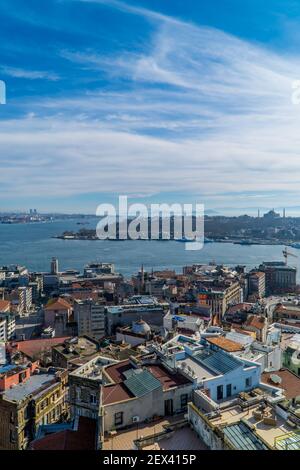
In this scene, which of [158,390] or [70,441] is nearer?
[158,390]

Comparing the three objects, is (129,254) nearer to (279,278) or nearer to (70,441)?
(279,278)

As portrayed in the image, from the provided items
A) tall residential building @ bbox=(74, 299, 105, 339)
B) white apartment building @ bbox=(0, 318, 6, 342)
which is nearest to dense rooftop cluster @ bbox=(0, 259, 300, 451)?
tall residential building @ bbox=(74, 299, 105, 339)

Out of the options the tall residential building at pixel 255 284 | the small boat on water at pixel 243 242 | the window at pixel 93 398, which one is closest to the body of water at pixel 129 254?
the small boat on water at pixel 243 242

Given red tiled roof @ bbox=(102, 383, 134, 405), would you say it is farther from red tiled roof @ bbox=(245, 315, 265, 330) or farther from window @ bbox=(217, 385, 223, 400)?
red tiled roof @ bbox=(245, 315, 265, 330)

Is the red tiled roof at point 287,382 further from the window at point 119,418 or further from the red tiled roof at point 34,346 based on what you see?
the red tiled roof at point 34,346

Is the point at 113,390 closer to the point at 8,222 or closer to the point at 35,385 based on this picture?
the point at 35,385

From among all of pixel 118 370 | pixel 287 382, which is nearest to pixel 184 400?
pixel 118 370
